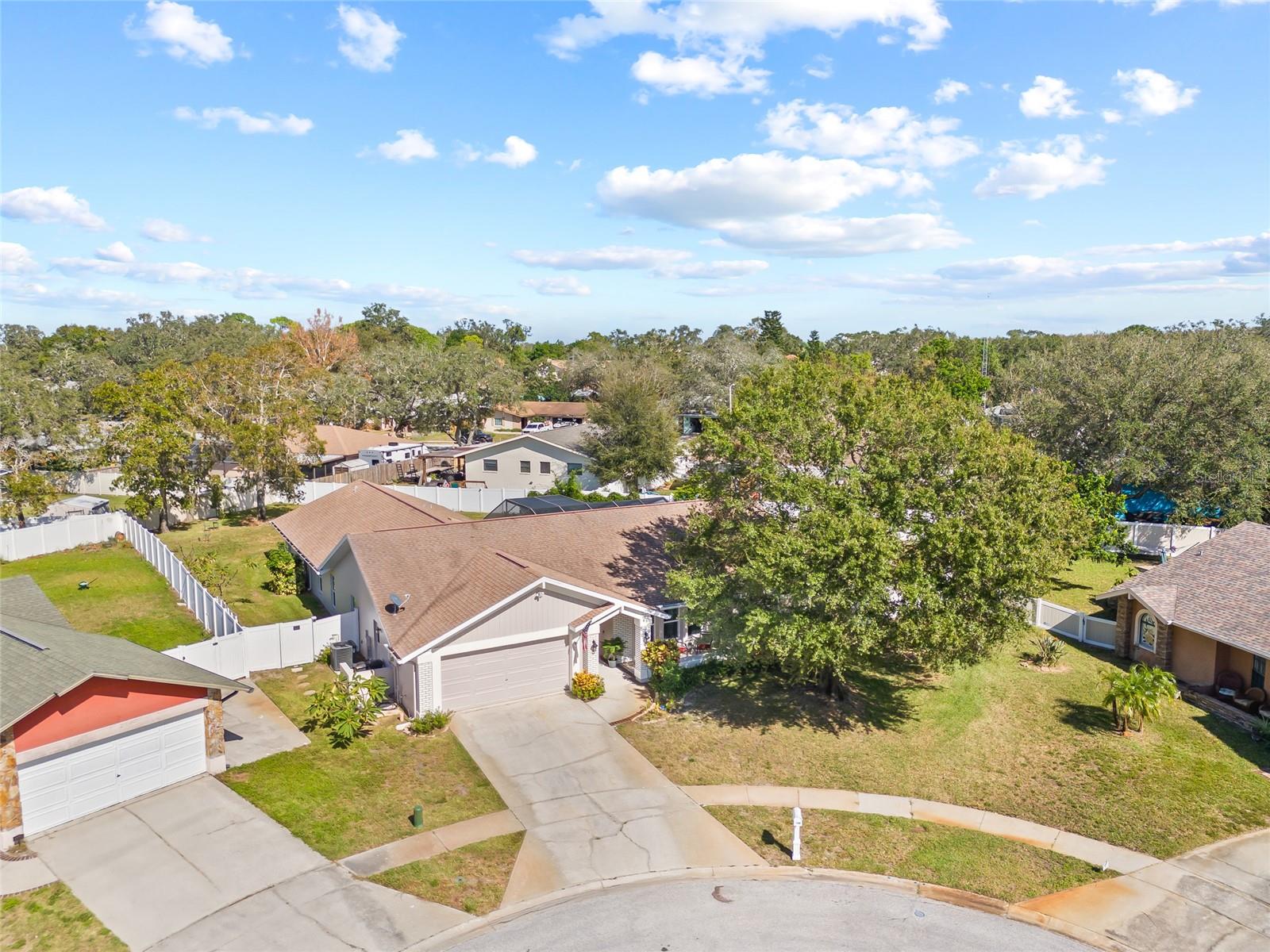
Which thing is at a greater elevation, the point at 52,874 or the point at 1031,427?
the point at 1031,427

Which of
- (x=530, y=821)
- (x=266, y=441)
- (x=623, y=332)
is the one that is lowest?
(x=530, y=821)

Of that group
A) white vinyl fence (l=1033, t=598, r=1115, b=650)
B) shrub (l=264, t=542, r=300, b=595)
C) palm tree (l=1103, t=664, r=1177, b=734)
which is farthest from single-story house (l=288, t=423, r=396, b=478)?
palm tree (l=1103, t=664, r=1177, b=734)

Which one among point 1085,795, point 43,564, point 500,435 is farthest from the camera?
point 500,435

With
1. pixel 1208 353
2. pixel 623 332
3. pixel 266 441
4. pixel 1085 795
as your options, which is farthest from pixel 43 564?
pixel 623 332

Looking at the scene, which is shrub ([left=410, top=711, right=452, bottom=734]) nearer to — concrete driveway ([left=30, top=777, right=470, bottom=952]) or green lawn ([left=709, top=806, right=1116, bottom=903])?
concrete driveway ([left=30, top=777, right=470, bottom=952])

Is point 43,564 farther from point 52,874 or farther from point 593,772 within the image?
point 593,772

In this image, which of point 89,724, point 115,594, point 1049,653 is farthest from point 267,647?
point 1049,653

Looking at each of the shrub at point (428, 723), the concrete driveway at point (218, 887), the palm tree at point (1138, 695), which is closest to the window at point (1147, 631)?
the palm tree at point (1138, 695)

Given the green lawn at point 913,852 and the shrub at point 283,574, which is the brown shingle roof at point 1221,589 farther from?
the shrub at point 283,574
